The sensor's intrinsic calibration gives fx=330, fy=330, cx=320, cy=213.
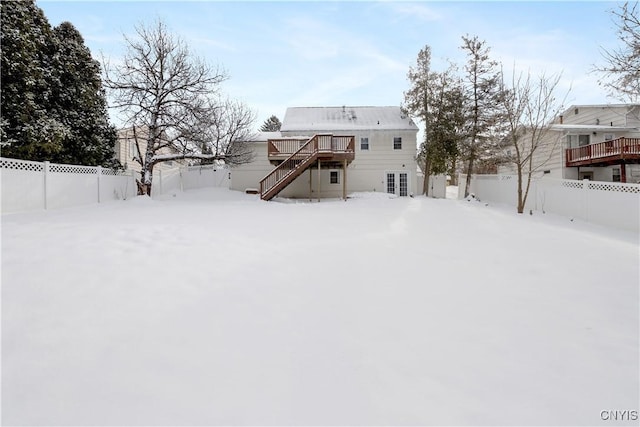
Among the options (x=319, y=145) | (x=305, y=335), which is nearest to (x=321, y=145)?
(x=319, y=145)

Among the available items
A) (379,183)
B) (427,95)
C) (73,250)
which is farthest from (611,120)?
(73,250)

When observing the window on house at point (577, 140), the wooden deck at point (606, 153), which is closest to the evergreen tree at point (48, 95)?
the wooden deck at point (606, 153)

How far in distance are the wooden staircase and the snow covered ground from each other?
40.2 ft

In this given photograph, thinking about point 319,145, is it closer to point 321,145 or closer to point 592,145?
point 321,145

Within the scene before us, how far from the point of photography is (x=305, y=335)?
327 cm

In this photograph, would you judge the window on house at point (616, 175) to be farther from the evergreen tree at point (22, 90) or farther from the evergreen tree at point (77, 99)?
the evergreen tree at point (22, 90)

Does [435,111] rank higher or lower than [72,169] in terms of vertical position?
higher

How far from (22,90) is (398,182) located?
20.0 meters

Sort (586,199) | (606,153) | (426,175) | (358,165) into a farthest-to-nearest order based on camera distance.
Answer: (426,175), (358,165), (606,153), (586,199)

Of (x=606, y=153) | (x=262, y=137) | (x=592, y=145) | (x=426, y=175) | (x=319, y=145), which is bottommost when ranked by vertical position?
(x=426, y=175)

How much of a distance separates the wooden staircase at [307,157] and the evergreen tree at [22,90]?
9436mm

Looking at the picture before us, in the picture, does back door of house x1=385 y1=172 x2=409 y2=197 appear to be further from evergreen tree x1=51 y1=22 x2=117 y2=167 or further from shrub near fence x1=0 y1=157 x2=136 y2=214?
evergreen tree x1=51 y1=22 x2=117 y2=167

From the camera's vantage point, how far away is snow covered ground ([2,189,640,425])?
2.39 metres

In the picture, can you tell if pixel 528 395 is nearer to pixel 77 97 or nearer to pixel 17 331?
pixel 17 331
